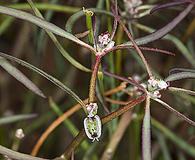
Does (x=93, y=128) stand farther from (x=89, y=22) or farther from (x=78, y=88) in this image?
(x=78, y=88)

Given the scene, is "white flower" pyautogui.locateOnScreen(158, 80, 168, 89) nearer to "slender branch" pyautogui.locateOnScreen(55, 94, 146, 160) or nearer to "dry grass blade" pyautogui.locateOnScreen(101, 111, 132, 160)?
"slender branch" pyautogui.locateOnScreen(55, 94, 146, 160)

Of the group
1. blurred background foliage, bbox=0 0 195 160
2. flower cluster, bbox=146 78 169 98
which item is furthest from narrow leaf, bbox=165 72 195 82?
blurred background foliage, bbox=0 0 195 160

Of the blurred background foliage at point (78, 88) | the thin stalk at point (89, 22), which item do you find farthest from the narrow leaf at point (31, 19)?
the blurred background foliage at point (78, 88)

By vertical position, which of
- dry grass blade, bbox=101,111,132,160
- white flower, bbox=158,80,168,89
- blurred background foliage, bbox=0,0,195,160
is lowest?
white flower, bbox=158,80,168,89

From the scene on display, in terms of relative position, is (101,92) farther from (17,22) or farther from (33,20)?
(17,22)

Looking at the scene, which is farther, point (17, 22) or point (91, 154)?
point (17, 22)

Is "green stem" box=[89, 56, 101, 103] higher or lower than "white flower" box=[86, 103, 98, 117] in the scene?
higher

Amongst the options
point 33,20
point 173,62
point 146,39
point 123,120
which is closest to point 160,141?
point 123,120

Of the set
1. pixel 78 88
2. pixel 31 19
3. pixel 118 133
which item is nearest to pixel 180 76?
pixel 31 19

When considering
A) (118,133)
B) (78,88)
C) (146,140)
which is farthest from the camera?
(78,88)

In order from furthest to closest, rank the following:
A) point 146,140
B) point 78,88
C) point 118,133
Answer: point 78,88
point 118,133
point 146,140

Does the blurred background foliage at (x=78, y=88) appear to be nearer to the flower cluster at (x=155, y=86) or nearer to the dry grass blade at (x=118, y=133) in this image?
the dry grass blade at (x=118, y=133)
